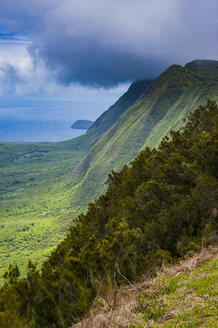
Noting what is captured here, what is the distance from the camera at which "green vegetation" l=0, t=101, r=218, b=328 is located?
809cm

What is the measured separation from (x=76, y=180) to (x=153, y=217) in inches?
7231

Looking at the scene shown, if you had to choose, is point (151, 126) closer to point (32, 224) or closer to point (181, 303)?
point (32, 224)

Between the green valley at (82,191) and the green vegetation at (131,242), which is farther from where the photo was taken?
the green valley at (82,191)

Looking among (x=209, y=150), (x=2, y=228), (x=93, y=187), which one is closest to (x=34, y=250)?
(x=2, y=228)

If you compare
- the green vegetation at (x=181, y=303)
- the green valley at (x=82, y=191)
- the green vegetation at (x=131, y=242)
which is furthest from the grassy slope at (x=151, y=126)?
the green vegetation at (x=181, y=303)

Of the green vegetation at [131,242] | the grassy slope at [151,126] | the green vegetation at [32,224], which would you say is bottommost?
the green vegetation at [32,224]

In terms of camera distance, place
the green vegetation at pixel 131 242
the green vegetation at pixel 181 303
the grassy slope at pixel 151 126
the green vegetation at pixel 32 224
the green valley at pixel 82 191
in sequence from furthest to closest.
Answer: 1. the grassy slope at pixel 151 126
2. the green valley at pixel 82 191
3. the green vegetation at pixel 32 224
4. the green vegetation at pixel 131 242
5. the green vegetation at pixel 181 303

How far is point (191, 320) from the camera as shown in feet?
15.8

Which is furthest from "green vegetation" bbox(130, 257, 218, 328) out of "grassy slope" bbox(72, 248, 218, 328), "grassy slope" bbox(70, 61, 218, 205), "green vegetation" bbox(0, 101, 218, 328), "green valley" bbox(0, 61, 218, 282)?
"grassy slope" bbox(70, 61, 218, 205)

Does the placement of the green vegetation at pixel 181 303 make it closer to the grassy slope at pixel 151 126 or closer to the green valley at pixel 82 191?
the green valley at pixel 82 191

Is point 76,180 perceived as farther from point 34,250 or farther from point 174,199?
point 174,199

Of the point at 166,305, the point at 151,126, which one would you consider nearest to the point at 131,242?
the point at 166,305

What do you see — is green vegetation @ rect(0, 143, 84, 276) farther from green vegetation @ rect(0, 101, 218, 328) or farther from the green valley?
green vegetation @ rect(0, 101, 218, 328)

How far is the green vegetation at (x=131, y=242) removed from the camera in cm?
809
